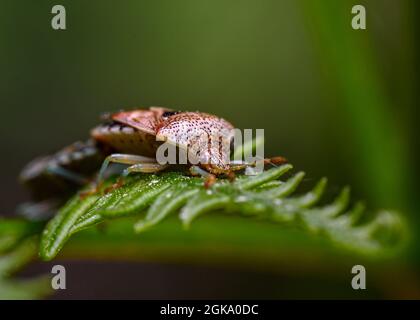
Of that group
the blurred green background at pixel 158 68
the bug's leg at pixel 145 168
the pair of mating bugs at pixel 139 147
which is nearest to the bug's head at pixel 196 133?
the pair of mating bugs at pixel 139 147

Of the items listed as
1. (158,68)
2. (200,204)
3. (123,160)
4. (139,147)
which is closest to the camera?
(200,204)

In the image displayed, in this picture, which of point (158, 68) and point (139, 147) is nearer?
point (139, 147)

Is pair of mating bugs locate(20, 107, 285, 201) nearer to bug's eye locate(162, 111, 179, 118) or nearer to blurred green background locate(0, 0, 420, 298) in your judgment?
bug's eye locate(162, 111, 179, 118)

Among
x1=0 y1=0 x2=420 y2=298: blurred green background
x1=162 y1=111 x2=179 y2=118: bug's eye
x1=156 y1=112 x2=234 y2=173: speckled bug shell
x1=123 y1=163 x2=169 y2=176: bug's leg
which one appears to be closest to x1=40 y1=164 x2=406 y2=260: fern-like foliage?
x1=123 y1=163 x2=169 y2=176: bug's leg

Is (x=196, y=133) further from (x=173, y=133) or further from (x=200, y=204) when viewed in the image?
(x=200, y=204)

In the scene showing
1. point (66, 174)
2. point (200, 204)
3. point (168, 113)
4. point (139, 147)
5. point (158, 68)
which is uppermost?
point (158, 68)

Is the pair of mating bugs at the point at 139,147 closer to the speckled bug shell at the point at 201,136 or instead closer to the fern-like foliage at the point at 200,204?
the speckled bug shell at the point at 201,136

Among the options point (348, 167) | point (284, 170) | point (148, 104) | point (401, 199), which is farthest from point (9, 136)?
point (284, 170)

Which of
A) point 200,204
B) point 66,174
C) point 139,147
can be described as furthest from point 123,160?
point 200,204
